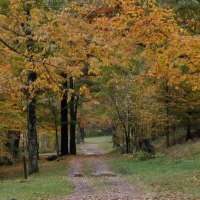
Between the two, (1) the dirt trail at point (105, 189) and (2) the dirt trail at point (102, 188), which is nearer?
(1) the dirt trail at point (105, 189)

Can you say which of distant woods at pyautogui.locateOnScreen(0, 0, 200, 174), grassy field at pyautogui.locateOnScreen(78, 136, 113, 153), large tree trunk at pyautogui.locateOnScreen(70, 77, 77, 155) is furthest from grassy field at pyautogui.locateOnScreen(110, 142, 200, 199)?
grassy field at pyautogui.locateOnScreen(78, 136, 113, 153)

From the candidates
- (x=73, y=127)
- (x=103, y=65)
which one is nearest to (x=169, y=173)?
(x=103, y=65)

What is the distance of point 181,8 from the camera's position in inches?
576

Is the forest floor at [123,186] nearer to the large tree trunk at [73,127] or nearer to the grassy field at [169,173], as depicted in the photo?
the grassy field at [169,173]

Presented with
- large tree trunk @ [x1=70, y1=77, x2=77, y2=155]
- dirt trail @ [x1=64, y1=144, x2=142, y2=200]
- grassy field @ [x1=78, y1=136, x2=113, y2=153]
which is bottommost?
grassy field @ [x1=78, y1=136, x2=113, y2=153]

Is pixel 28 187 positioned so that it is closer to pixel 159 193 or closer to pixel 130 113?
pixel 159 193

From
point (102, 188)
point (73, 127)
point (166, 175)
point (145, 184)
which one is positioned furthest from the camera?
point (73, 127)

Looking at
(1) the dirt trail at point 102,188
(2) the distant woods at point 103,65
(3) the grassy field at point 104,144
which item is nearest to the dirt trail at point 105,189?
(1) the dirt trail at point 102,188

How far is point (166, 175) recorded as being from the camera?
64.3ft

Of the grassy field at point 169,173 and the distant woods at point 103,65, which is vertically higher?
the distant woods at point 103,65

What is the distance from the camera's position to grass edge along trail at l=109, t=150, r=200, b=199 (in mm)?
15305

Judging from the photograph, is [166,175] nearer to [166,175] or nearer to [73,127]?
[166,175]

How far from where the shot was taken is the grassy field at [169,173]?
15.6 m

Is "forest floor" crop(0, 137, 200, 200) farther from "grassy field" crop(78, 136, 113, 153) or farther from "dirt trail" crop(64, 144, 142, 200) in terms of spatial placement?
"grassy field" crop(78, 136, 113, 153)
